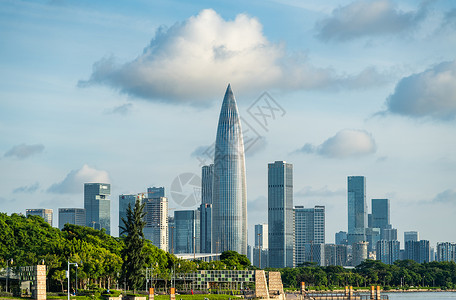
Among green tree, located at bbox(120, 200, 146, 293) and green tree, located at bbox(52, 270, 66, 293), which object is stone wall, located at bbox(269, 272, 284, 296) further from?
green tree, located at bbox(52, 270, 66, 293)

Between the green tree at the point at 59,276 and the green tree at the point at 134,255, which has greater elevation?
the green tree at the point at 134,255

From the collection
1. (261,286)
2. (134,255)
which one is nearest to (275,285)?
(261,286)

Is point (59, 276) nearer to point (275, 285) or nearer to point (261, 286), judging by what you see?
point (261, 286)

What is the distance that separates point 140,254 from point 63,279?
1588 centimetres

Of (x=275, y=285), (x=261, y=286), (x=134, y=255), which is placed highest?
(x=134, y=255)

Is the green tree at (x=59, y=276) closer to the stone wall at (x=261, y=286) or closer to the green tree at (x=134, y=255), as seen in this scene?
the green tree at (x=134, y=255)

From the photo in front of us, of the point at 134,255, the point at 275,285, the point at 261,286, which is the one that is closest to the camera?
the point at 134,255

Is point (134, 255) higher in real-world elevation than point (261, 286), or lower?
higher

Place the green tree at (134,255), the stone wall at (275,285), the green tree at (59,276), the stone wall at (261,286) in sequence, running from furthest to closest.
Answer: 1. the stone wall at (275,285)
2. the stone wall at (261,286)
3. the green tree at (59,276)
4. the green tree at (134,255)

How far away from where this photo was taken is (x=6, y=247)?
128750mm

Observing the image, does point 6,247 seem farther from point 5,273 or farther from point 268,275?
point 268,275

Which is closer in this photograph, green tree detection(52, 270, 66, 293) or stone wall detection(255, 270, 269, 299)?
green tree detection(52, 270, 66, 293)

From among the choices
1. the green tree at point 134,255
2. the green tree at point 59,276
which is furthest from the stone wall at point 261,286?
the green tree at point 59,276

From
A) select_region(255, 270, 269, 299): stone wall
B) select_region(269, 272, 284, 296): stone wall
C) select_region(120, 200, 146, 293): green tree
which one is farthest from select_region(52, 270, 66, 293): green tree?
select_region(269, 272, 284, 296): stone wall
